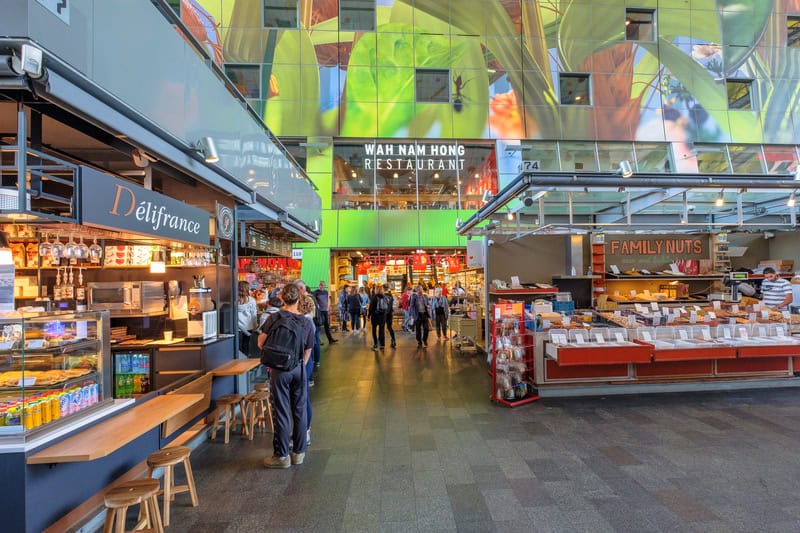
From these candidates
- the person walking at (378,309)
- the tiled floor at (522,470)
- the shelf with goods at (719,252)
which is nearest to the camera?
the tiled floor at (522,470)

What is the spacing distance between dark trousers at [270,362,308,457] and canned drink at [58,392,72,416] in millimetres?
1560

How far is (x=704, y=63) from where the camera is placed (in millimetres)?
15273

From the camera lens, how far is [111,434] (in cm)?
282

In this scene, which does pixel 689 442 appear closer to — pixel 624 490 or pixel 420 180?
pixel 624 490

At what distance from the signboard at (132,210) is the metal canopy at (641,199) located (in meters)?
4.54

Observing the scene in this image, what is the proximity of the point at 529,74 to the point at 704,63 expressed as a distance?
713 centimetres

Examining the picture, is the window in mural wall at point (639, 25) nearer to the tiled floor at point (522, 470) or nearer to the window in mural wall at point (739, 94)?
the window in mural wall at point (739, 94)

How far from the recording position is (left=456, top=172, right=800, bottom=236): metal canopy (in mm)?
5992

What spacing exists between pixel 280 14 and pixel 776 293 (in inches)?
671

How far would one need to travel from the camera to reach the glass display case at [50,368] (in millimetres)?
2500

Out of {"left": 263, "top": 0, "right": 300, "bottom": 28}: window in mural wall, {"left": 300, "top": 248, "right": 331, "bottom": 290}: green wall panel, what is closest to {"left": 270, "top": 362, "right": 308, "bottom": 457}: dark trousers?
{"left": 300, "top": 248, "right": 331, "bottom": 290}: green wall panel

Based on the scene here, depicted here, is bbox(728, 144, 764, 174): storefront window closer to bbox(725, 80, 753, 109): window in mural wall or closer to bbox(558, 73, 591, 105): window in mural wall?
bbox(725, 80, 753, 109): window in mural wall

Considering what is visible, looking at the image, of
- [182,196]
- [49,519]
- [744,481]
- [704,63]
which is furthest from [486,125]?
[49,519]

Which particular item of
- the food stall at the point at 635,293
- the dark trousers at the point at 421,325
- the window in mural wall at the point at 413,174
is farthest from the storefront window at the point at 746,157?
the dark trousers at the point at 421,325
